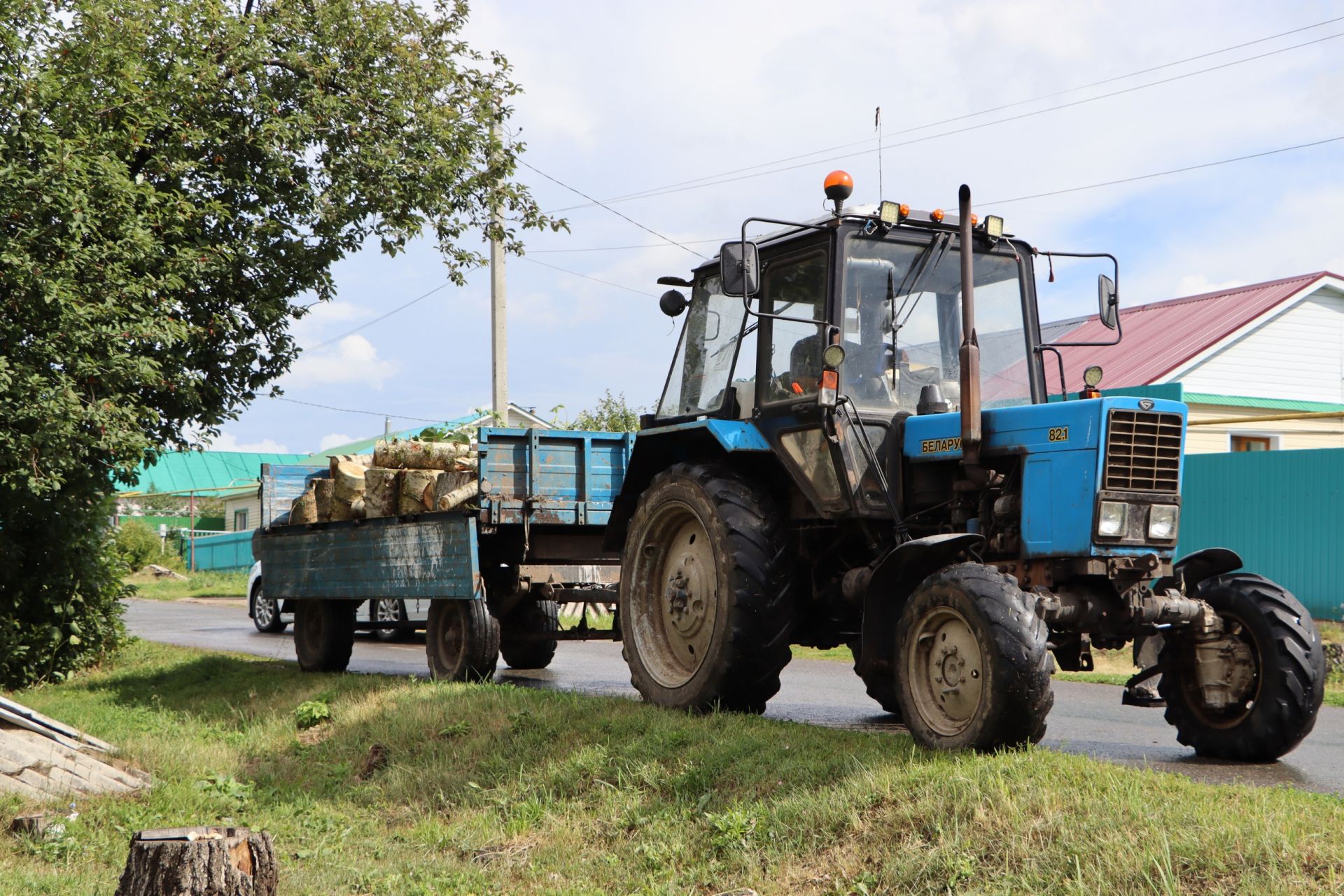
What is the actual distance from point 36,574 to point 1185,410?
1126 centimetres

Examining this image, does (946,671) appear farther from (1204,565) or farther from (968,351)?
(1204,565)

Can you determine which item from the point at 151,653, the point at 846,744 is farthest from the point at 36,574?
Answer: the point at 846,744

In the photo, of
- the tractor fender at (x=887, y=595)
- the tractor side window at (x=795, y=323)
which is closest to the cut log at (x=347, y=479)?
the tractor side window at (x=795, y=323)

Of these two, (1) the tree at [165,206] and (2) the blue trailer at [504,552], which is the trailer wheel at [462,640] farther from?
(1) the tree at [165,206]

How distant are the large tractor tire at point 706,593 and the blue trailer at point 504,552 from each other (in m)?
1.42

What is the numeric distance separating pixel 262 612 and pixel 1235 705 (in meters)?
17.0

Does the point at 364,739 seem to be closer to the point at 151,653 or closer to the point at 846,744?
the point at 846,744

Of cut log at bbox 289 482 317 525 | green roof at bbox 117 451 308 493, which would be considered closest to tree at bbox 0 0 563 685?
cut log at bbox 289 482 317 525

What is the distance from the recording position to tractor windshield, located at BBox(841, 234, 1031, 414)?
24.5ft

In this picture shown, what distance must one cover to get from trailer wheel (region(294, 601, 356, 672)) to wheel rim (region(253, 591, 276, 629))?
762 cm

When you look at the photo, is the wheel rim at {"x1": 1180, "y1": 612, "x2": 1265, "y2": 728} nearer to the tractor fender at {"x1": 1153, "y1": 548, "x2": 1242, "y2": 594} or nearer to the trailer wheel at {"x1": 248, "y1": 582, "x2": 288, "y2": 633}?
the tractor fender at {"x1": 1153, "y1": 548, "x2": 1242, "y2": 594}

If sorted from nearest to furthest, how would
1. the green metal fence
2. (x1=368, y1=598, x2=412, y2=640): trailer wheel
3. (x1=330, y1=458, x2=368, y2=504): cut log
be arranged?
(x1=330, y1=458, x2=368, y2=504): cut log
(x1=368, y1=598, x2=412, y2=640): trailer wheel
the green metal fence

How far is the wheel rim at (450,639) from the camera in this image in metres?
11.0

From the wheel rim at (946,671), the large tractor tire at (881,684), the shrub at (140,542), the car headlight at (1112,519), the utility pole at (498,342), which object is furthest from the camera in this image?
the shrub at (140,542)
